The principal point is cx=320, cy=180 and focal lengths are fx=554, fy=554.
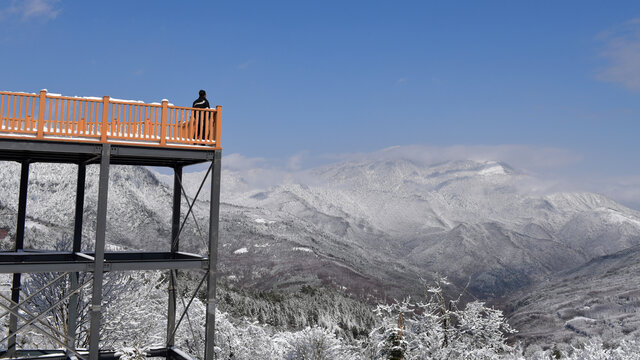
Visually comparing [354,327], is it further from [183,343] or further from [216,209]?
[216,209]

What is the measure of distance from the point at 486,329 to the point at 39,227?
160 meters

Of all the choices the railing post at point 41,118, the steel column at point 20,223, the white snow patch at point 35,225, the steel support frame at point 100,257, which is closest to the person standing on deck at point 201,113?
the steel support frame at point 100,257

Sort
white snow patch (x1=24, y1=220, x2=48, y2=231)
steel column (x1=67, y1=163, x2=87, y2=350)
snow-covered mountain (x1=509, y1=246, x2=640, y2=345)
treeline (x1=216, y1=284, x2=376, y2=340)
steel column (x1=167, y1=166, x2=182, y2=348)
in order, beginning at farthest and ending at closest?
white snow patch (x1=24, y1=220, x2=48, y2=231) < snow-covered mountain (x1=509, y1=246, x2=640, y2=345) < treeline (x1=216, y1=284, x2=376, y2=340) < steel column (x1=167, y1=166, x2=182, y2=348) < steel column (x1=67, y1=163, x2=87, y2=350)

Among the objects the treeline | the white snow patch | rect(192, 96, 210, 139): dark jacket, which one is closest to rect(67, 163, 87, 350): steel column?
rect(192, 96, 210, 139): dark jacket

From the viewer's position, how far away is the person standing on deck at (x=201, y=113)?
1628 cm

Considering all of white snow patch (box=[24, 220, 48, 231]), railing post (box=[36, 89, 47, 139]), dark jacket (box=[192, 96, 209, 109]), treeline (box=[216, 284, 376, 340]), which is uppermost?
white snow patch (box=[24, 220, 48, 231])

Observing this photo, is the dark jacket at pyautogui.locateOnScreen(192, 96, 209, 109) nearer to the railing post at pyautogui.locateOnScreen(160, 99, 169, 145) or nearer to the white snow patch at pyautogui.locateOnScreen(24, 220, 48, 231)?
the railing post at pyautogui.locateOnScreen(160, 99, 169, 145)

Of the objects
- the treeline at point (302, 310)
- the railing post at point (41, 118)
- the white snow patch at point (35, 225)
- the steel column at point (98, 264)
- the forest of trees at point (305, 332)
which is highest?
the white snow patch at point (35, 225)

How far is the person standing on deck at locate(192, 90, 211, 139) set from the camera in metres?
16.3

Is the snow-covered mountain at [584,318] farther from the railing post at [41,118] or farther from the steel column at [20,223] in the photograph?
the railing post at [41,118]

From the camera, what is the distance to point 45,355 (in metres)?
17.0

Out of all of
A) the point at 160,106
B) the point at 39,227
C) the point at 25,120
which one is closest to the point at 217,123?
the point at 160,106

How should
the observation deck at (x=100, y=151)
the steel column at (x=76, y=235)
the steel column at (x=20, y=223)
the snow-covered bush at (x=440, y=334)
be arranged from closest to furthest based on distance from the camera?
the observation deck at (x=100, y=151), the steel column at (x=76, y=235), the steel column at (x=20, y=223), the snow-covered bush at (x=440, y=334)

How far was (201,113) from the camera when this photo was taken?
1644 cm
